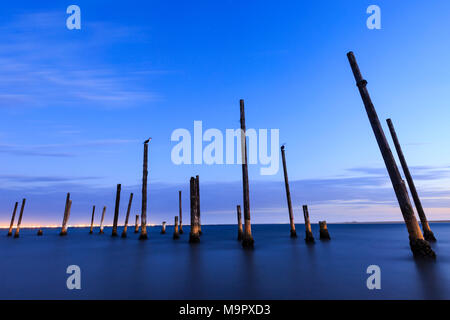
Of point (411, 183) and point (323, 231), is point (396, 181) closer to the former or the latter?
point (411, 183)

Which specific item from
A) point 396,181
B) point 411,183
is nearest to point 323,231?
point 411,183

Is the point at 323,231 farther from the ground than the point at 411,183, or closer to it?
closer to it

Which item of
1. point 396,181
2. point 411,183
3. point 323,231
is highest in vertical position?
point 411,183

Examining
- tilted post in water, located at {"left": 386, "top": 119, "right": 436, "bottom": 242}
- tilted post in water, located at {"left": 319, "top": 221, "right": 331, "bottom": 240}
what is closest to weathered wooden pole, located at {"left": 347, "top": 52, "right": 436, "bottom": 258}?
tilted post in water, located at {"left": 386, "top": 119, "right": 436, "bottom": 242}

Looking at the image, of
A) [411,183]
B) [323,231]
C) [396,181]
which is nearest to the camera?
[396,181]

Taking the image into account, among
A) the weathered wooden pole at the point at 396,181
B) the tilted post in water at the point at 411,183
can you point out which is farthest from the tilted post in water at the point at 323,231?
the weathered wooden pole at the point at 396,181

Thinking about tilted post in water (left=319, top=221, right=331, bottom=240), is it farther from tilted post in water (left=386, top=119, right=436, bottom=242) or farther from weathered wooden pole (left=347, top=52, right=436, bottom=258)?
weathered wooden pole (left=347, top=52, right=436, bottom=258)

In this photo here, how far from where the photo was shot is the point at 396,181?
9.12 m

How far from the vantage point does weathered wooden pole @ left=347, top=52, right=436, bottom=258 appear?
896 cm
